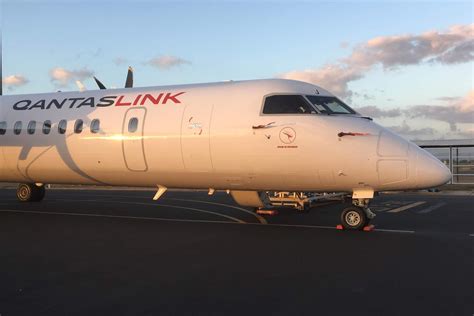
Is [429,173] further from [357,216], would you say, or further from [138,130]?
[138,130]

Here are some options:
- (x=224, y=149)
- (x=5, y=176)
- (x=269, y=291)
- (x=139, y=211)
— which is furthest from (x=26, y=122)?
(x=269, y=291)

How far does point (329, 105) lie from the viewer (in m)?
11.7

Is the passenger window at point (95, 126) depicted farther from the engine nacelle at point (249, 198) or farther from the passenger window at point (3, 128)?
the engine nacelle at point (249, 198)

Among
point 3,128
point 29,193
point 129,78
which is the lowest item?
point 29,193

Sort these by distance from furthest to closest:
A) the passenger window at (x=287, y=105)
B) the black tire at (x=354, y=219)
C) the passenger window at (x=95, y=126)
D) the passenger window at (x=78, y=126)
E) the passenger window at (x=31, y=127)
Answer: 1. the passenger window at (x=31, y=127)
2. the passenger window at (x=78, y=126)
3. the passenger window at (x=95, y=126)
4. the passenger window at (x=287, y=105)
5. the black tire at (x=354, y=219)

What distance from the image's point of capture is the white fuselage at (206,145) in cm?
1063

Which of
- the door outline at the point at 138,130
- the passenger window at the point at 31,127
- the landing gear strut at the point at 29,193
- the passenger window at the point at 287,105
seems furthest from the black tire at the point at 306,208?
the landing gear strut at the point at 29,193

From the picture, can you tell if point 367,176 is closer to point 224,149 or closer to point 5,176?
point 224,149

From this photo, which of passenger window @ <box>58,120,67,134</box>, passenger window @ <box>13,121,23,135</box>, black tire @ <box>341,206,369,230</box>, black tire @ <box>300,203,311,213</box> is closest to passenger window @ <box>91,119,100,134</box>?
passenger window @ <box>58,120,67,134</box>

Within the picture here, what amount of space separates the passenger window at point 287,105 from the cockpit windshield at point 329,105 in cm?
21

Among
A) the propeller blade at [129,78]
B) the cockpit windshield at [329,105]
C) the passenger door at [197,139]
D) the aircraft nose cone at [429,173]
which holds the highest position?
the propeller blade at [129,78]

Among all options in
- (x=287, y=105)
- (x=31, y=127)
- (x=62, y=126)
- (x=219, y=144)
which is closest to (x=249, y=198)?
(x=219, y=144)

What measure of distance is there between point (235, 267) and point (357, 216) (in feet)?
15.7

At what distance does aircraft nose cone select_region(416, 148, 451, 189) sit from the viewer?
10.2m
